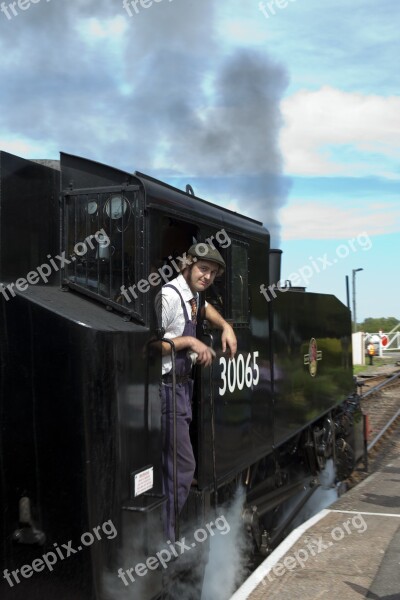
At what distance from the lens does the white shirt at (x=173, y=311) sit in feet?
11.3

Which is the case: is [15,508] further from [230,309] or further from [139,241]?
[230,309]

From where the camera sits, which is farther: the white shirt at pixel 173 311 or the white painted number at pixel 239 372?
the white painted number at pixel 239 372

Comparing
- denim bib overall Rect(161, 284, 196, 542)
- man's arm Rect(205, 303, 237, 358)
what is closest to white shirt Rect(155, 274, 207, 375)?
denim bib overall Rect(161, 284, 196, 542)

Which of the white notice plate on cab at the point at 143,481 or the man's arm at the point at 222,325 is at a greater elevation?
the man's arm at the point at 222,325

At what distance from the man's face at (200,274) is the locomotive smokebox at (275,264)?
2.91 meters

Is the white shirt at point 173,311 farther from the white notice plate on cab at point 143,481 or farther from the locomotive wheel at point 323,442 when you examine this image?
the locomotive wheel at point 323,442

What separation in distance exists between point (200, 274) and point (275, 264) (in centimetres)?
310

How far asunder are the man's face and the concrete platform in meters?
1.78

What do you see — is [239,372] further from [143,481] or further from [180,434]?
[143,481]

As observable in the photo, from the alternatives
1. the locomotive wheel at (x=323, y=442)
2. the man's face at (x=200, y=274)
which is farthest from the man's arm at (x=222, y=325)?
the locomotive wheel at (x=323, y=442)

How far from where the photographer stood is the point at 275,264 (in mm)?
6613

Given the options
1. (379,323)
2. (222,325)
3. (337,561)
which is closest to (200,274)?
(222,325)

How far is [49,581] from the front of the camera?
2.80m

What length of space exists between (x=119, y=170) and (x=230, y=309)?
4.61ft
